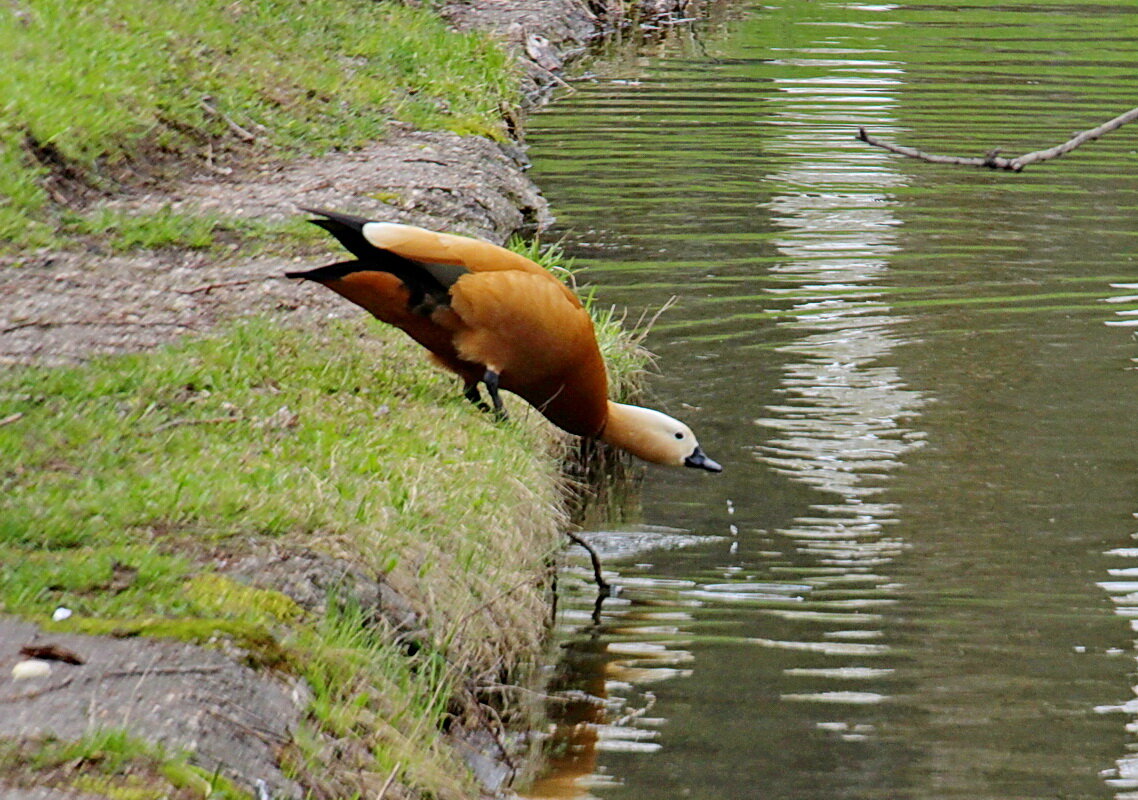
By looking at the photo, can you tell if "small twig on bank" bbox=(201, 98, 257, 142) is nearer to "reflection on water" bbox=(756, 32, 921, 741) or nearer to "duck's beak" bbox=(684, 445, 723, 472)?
"reflection on water" bbox=(756, 32, 921, 741)

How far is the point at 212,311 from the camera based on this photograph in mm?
7000

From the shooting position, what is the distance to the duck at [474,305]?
19.2 feet

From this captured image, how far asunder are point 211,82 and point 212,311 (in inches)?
151

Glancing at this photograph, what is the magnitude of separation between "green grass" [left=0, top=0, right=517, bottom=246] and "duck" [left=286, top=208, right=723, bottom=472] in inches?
93.5

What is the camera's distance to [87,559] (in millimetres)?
4188

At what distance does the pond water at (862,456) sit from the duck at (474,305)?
0.76m

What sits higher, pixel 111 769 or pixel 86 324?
pixel 111 769

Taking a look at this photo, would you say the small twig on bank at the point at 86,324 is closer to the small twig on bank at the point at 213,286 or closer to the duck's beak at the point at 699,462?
the small twig on bank at the point at 213,286

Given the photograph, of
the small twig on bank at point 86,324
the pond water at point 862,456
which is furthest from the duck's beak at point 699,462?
the small twig on bank at point 86,324

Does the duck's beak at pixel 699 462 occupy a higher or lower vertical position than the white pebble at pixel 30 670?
lower

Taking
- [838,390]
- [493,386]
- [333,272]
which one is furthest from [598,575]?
[838,390]

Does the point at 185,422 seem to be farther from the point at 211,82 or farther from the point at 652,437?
the point at 211,82

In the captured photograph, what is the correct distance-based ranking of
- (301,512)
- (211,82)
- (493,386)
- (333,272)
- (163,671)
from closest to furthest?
(163,671)
(301,512)
(333,272)
(493,386)
(211,82)

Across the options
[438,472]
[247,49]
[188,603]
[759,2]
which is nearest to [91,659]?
[188,603]
